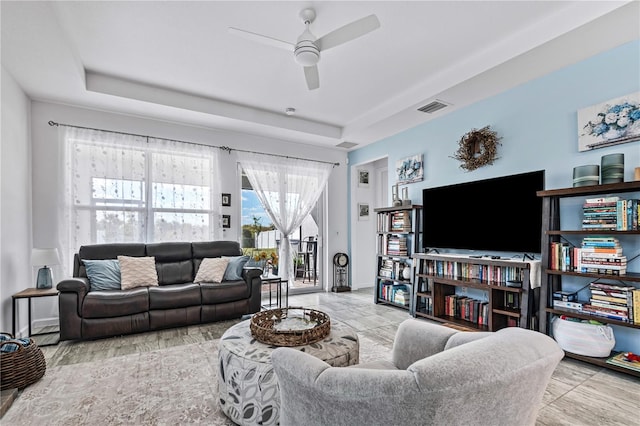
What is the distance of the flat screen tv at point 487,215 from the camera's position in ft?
10.7

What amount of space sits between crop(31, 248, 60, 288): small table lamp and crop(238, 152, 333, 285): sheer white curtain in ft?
8.72

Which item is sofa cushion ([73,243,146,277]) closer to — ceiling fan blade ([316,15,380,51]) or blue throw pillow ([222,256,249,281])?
blue throw pillow ([222,256,249,281])

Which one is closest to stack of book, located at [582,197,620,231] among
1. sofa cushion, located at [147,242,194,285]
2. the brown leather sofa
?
the brown leather sofa

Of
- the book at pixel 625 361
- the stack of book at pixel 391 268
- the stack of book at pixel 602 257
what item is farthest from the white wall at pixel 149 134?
the book at pixel 625 361

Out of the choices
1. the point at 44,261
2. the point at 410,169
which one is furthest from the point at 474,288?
the point at 44,261

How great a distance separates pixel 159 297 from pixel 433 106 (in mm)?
3964

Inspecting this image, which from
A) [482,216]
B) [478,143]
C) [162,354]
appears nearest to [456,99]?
[478,143]

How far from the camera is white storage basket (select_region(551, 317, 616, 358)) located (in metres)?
2.57

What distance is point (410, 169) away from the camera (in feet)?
15.9

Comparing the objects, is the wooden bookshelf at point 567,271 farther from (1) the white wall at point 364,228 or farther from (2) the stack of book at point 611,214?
(1) the white wall at point 364,228

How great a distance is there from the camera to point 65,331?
3.11 metres

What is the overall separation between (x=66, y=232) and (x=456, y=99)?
5.04 metres

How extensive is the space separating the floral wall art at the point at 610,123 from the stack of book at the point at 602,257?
2.87 feet

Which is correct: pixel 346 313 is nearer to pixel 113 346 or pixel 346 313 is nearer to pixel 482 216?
pixel 482 216
